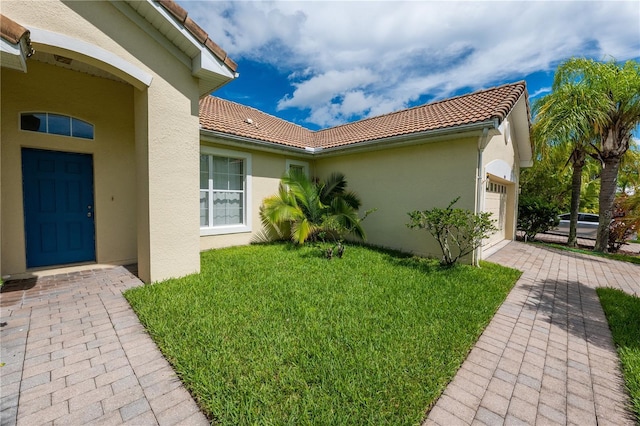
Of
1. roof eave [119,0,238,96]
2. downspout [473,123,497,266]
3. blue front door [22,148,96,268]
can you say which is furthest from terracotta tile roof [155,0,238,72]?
downspout [473,123,497,266]

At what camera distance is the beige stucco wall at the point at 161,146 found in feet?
16.0

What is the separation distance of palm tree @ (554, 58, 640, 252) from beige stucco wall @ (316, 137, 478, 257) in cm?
736

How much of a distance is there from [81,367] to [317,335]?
2.93m

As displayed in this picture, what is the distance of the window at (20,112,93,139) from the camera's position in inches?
228

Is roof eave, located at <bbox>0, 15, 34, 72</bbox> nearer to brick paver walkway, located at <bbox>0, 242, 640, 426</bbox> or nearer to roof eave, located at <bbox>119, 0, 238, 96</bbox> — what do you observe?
roof eave, located at <bbox>119, 0, 238, 96</bbox>

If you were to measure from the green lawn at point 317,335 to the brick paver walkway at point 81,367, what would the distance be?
23 centimetres

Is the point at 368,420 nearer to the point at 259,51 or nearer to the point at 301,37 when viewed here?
the point at 301,37

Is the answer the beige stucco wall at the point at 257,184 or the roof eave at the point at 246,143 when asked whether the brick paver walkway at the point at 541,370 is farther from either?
the roof eave at the point at 246,143

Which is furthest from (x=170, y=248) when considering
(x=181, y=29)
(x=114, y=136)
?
(x=181, y=29)

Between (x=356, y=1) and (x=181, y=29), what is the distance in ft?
16.6

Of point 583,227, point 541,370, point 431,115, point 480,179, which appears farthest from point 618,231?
point 541,370

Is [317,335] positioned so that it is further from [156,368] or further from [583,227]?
[583,227]

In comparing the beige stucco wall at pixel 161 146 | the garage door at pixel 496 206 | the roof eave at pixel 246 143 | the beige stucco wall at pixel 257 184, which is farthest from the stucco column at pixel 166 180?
the garage door at pixel 496 206

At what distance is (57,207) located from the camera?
20.4 ft
